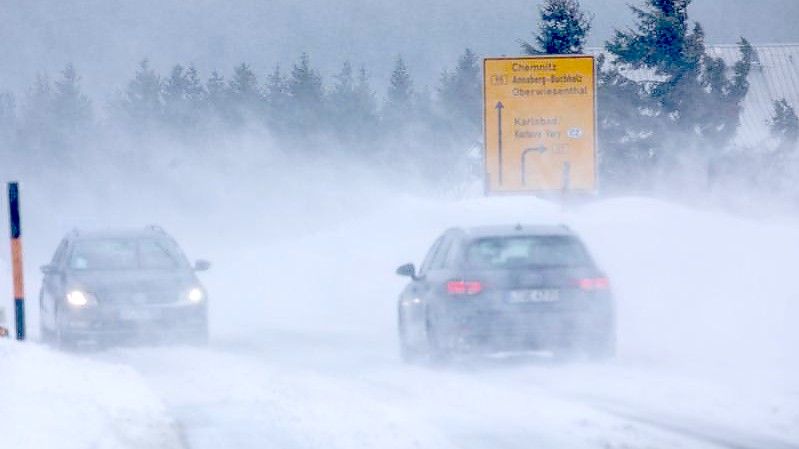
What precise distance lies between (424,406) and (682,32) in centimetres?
4622

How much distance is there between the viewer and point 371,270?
3162 cm

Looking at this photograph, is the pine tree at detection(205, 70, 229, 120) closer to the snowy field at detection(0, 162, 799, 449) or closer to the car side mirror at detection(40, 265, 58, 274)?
the snowy field at detection(0, 162, 799, 449)

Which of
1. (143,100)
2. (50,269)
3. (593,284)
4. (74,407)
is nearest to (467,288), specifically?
(593,284)

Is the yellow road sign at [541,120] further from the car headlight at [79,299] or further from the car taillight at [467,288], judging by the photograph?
the car taillight at [467,288]

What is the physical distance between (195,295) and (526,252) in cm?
552

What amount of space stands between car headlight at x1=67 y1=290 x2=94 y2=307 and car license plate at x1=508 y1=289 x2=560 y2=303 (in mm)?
6370

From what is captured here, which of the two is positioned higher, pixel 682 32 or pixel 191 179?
pixel 682 32

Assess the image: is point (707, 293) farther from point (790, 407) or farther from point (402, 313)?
point (790, 407)

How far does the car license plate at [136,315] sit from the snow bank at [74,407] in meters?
3.15

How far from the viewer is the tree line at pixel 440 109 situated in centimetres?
5631

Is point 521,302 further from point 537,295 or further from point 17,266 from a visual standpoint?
point 17,266

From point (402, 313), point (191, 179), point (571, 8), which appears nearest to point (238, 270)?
point (571, 8)

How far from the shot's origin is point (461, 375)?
14.5 metres

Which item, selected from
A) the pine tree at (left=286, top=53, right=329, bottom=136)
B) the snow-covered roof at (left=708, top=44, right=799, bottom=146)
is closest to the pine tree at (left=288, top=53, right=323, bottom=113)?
the pine tree at (left=286, top=53, right=329, bottom=136)
